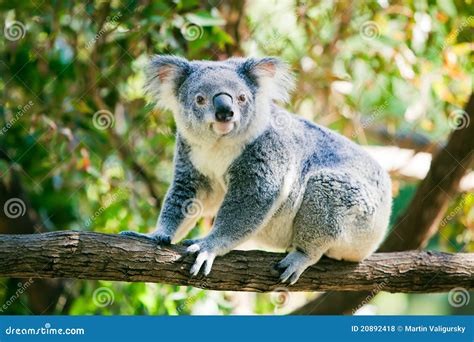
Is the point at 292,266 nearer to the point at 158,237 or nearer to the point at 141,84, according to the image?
the point at 158,237

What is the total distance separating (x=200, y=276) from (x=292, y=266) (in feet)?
1.83

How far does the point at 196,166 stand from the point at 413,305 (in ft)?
19.6

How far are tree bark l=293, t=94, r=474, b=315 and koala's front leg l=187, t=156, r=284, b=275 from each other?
2.10 meters

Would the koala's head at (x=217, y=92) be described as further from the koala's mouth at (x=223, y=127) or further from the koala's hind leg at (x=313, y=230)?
the koala's hind leg at (x=313, y=230)

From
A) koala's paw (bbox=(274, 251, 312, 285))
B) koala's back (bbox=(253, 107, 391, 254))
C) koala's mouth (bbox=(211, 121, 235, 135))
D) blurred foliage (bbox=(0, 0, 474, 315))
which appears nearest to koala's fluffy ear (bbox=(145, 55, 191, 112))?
koala's mouth (bbox=(211, 121, 235, 135))

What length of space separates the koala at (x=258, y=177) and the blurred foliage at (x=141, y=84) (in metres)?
1.03

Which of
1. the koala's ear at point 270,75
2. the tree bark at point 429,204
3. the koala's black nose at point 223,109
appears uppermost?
the koala's ear at point 270,75

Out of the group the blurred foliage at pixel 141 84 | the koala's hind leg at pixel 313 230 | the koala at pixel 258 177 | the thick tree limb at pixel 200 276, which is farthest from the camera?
the blurred foliage at pixel 141 84

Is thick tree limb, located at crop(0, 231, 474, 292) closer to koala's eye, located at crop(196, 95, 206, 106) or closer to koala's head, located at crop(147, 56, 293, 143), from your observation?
koala's head, located at crop(147, 56, 293, 143)

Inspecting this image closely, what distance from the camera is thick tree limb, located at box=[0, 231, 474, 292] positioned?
3143 millimetres

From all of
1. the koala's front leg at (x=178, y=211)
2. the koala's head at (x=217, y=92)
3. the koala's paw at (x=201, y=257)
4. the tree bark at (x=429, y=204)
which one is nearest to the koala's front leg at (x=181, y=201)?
the koala's front leg at (x=178, y=211)

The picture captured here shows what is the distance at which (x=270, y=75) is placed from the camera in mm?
3898

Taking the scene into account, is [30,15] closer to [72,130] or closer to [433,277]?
[72,130]

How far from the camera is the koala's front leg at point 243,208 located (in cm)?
345
